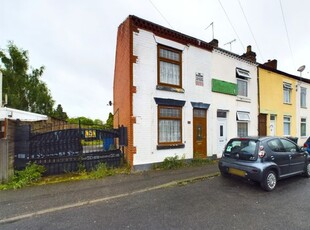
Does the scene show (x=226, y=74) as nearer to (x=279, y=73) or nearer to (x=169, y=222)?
(x=279, y=73)

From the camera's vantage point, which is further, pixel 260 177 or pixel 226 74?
pixel 226 74

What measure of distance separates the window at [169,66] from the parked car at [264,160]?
4.28m

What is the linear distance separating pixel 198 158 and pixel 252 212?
18.3ft

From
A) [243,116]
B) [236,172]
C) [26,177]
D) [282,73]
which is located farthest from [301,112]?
[26,177]

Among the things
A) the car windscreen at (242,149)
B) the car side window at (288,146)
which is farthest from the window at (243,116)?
the car windscreen at (242,149)

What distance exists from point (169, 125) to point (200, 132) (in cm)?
206

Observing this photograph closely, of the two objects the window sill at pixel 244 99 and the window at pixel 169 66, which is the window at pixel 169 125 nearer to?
the window at pixel 169 66

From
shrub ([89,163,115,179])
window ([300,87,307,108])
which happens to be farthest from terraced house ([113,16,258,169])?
window ([300,87,307,108])

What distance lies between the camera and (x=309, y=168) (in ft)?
23.2

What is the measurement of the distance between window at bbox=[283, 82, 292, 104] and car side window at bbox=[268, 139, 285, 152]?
1192 centimetres

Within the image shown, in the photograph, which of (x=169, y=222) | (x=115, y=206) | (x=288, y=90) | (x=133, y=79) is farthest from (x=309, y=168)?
(x=288, y=90)

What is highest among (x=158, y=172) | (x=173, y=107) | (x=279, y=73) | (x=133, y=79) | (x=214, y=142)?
(x=279, y=73)

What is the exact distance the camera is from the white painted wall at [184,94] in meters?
8.42

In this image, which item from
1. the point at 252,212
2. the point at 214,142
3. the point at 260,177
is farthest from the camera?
the point at 214,142
